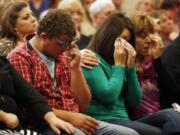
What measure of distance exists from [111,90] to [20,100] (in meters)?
0.61

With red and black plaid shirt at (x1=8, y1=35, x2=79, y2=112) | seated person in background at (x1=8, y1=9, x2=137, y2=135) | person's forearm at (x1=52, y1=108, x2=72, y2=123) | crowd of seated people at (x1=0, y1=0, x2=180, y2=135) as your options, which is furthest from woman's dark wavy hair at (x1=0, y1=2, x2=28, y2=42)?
person's forearm at (x1=52, y1=108, x2=72, y2=123)

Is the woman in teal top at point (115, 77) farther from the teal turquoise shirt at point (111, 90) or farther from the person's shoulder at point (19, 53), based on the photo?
the person's shoulder at point (19, 53)

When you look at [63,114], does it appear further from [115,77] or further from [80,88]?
[115,77]

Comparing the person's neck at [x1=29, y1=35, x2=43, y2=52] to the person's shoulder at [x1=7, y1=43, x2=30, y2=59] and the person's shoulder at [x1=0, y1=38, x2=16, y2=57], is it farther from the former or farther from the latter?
the person's shoulder at [x1=0, y1=38, x2=16, y2=57]

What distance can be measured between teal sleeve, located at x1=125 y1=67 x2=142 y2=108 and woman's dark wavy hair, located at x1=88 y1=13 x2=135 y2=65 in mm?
135

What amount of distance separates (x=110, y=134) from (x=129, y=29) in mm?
719

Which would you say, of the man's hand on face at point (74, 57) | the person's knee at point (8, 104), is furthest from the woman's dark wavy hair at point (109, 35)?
the person's knee at point (8, 104)

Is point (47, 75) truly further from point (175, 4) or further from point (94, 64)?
point (175, 4)

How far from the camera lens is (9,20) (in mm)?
3598

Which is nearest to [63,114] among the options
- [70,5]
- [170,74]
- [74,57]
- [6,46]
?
[74,57]

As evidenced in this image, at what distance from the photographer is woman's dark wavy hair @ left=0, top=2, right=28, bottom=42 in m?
3.57

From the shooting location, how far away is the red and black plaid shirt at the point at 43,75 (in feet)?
10.1

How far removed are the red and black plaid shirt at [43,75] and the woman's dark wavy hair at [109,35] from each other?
1.18ft

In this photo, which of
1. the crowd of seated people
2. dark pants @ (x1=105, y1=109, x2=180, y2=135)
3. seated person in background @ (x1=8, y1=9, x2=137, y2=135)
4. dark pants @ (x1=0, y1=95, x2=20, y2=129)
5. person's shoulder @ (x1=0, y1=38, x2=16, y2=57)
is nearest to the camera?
dark pants @ (x1=0, y1=95, x2=20, y2=129)
